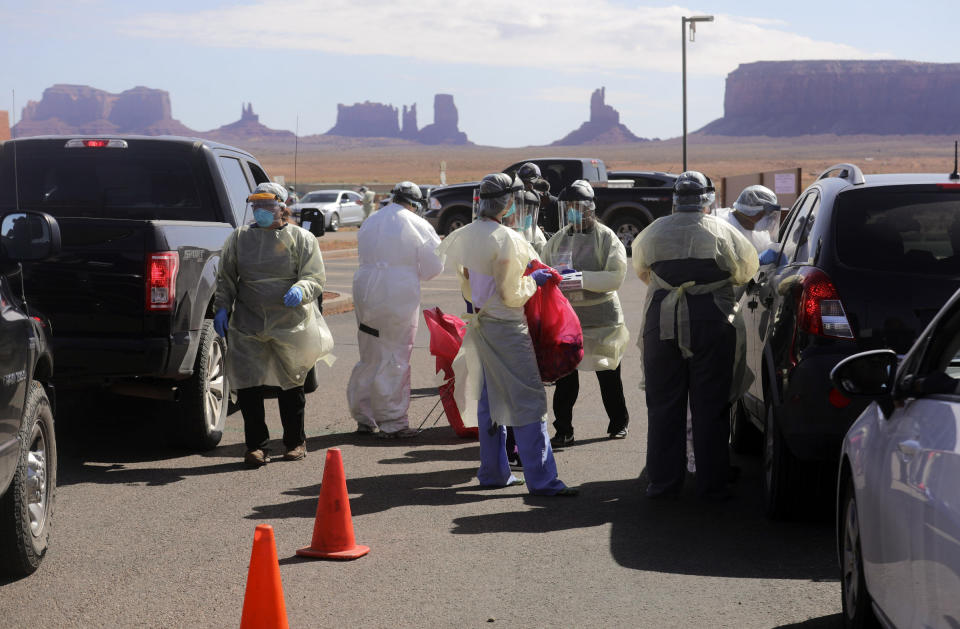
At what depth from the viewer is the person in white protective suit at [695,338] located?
677cm

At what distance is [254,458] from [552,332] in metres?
2.08

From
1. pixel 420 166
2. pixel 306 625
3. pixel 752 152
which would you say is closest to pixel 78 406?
pixel 306 625

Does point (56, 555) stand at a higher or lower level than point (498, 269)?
lower

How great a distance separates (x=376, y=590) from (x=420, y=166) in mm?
142702

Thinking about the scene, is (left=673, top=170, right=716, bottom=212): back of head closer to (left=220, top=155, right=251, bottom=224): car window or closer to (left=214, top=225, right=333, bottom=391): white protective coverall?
(left=214, top=225, right=333, bottom=391): white protective coverall

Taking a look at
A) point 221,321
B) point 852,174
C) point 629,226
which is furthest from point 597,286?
point 629,226

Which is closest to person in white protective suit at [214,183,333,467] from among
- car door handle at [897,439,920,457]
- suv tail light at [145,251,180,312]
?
suv tail light at [145,251,180,312]

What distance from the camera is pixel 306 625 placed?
→ 15.5 ft

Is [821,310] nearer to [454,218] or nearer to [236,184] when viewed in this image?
[236,184]

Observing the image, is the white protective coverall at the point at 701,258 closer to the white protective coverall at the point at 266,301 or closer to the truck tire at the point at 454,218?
the white protective coverall at the point at 266,301

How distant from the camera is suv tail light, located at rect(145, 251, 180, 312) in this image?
7.46m

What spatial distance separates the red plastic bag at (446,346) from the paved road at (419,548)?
0.93 feet

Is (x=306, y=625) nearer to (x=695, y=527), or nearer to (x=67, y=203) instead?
(x=695, y=527)

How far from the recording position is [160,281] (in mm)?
7496
